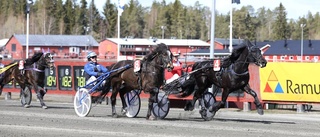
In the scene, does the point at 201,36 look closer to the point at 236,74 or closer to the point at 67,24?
the point at 67,24

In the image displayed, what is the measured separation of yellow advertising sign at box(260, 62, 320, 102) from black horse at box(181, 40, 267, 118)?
7225 mm

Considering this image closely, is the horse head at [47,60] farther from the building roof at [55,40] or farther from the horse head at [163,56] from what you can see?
→ the building roof at [55,40]

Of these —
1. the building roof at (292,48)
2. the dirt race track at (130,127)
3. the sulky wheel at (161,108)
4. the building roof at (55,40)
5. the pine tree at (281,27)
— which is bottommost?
the dirt race track at (130,127)

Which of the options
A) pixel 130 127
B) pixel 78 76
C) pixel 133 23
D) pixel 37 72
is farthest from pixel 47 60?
pixel 133 23

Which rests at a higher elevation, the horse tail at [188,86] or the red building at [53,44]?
the red building at [53,44]

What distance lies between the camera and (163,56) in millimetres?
18406

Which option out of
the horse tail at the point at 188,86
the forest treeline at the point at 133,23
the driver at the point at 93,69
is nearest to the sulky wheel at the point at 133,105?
the driver at the point at 93,69

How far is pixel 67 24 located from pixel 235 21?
39.5 meters

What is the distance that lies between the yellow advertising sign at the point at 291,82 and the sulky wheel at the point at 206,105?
735 centimetres

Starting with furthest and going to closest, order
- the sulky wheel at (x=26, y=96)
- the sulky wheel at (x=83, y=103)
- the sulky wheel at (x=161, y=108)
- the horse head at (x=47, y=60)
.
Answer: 1. the sulky wheel at (x=26, y=96)
2. the horse head at (x=47, y=60)
3. the sulky wheel at (x=83, y=103)
4. the sulky wheel at (x=161, y=108)

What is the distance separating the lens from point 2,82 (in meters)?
26.1

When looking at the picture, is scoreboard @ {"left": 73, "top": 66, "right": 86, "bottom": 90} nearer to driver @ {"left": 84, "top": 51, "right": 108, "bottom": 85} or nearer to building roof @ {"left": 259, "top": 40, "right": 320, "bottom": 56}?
driver @ {"left": 84, "top": 51, "right": 108, "bottom": 85}

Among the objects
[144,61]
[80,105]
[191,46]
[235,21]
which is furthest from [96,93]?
[235,21]

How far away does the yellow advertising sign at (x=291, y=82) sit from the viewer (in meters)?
25.8
